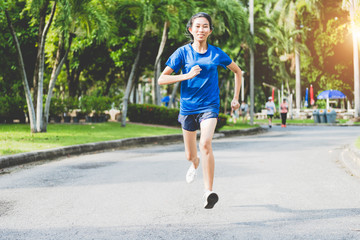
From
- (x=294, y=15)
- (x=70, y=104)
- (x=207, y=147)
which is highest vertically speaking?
(x=294, y=15)

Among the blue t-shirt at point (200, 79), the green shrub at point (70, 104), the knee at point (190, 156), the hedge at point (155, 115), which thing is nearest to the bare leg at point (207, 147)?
the blue t-shirt at point (200, 79)

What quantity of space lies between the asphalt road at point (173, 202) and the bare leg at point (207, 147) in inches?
14.5

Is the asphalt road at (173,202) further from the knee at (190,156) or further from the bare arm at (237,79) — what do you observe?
the bare arm at (237,79)

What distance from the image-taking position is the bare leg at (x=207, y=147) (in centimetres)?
539

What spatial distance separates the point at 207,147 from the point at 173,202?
1.03m

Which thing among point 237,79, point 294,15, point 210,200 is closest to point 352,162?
point 237,79

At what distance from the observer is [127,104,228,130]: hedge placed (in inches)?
922

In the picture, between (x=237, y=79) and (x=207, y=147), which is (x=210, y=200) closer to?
(x=207, y=147)

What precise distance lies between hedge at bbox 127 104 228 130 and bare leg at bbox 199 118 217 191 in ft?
55.6

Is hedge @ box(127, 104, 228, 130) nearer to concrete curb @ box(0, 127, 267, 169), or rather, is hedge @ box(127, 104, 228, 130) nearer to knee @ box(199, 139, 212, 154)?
concrete curb @ box(0, 127, 267, 169)

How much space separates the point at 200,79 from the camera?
211 inches

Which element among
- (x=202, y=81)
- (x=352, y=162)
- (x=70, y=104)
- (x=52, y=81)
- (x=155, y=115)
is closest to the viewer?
(x=202, y=81)

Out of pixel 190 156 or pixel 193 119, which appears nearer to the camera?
pixel 193 119

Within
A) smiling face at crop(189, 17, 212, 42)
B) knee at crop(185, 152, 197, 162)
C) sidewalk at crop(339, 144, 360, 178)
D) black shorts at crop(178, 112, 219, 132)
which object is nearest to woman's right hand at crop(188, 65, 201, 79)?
smiling face at crop(189, 17, 212, 42)
